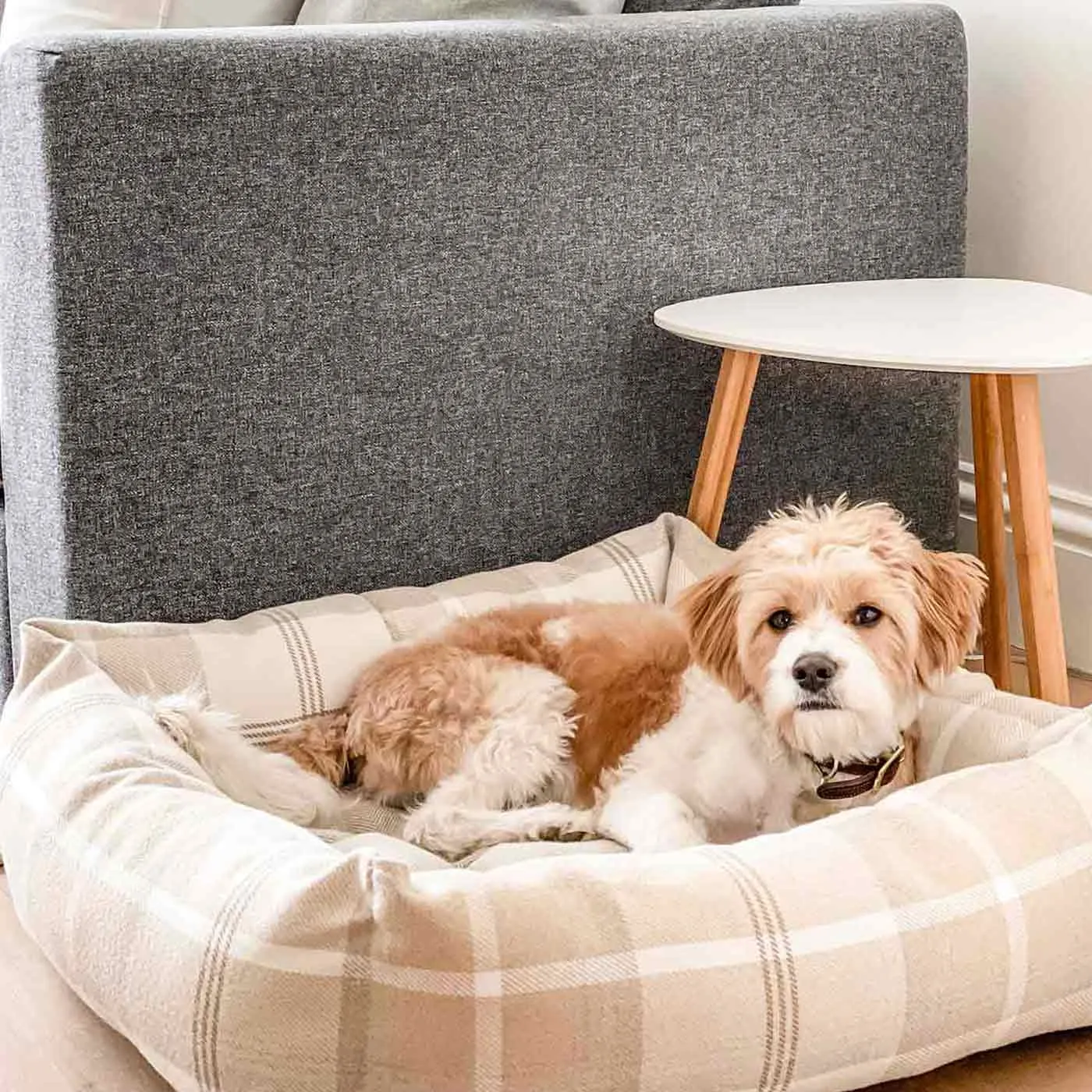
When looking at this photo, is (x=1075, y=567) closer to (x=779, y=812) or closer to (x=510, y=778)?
(x=779, y=812)

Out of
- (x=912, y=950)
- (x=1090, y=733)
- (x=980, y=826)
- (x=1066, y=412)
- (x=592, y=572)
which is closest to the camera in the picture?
(x=912, y=950)

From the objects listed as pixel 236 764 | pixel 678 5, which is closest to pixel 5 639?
pixel 236 764

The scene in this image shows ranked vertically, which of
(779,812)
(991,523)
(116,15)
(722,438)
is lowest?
(779,812)

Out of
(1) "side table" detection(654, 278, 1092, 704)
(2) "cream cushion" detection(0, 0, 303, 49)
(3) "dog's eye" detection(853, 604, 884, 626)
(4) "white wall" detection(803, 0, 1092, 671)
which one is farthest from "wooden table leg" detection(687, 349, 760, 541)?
(2) "cream cushion" detection(0, 0, 303, 49)

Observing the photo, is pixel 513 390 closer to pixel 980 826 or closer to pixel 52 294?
pixel 52 294

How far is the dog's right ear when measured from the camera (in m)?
1.73

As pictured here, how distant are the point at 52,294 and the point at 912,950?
3.72ft

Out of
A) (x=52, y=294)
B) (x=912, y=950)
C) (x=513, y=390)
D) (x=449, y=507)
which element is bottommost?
(x=912, y=950)

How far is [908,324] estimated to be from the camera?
81.0 inches

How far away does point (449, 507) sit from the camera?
2.16 metres

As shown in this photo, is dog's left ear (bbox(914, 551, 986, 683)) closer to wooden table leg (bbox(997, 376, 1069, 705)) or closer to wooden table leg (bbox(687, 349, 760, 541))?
wooden table leg (bbox(997, 376, 1069, 705))

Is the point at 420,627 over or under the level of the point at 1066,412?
under

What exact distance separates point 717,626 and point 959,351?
1.48 ft

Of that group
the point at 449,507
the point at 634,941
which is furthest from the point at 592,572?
the point at 634,941
